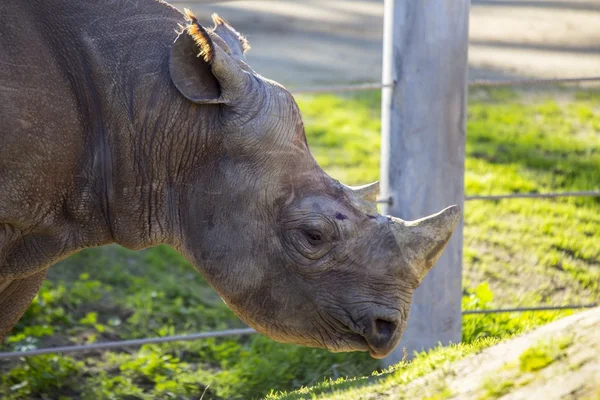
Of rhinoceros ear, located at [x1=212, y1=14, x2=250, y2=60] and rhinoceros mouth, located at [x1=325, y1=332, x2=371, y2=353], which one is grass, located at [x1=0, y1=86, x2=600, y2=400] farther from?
rhinoceros ear, located at [x1=212, y1=14, x2=250, y2=60]

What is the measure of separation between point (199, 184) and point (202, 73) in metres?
0.39

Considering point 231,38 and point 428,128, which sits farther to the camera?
point 428,128

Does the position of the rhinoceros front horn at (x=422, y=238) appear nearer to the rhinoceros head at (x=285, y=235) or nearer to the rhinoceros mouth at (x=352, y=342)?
the rhinoceros head at (x=285, y=235)

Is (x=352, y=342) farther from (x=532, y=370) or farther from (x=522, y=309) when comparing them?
(x=522, y=309)

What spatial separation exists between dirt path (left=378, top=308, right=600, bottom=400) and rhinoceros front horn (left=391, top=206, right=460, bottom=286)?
1.30 feet

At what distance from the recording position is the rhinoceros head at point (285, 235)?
11.3ft

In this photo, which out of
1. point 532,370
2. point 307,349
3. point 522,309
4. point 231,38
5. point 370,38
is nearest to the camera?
point 532,370

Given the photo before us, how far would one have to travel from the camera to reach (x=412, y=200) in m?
4.73

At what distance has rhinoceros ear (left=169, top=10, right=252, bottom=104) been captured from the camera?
3.38 m

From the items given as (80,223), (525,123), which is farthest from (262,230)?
(525,123)

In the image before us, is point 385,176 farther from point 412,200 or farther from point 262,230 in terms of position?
point 262,230

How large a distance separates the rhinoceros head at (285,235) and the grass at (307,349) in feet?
0.86

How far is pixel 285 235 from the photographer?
348cm

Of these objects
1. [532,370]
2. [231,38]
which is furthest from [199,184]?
[532,370]
